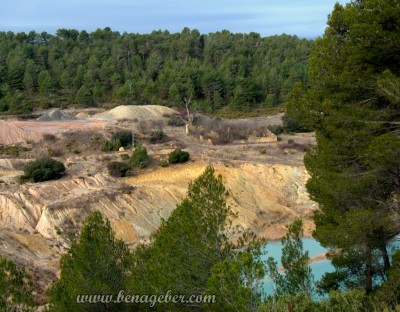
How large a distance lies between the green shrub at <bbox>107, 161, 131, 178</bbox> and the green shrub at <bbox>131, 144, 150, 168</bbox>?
85cm

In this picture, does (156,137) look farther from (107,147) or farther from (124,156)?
(124,156)

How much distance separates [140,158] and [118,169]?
2.17 meters

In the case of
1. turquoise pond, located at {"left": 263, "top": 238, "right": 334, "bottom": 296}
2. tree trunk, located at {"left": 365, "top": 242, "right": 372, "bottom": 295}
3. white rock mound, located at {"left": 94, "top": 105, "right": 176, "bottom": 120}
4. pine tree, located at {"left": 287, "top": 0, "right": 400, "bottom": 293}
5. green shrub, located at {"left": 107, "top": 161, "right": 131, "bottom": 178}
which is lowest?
turquoise pond, located at {"left": 263, "top": 238, "right": 334, "bottom": 296}

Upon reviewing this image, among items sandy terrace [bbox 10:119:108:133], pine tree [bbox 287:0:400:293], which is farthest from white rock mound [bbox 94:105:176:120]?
pine tree [bbox 287:0:400:293]

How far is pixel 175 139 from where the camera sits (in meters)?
54.8

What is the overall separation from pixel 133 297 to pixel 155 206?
24886 mm

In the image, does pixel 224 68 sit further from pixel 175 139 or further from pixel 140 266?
pixel 140 266

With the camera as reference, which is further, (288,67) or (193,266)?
(288,67)

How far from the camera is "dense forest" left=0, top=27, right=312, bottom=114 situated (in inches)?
3179

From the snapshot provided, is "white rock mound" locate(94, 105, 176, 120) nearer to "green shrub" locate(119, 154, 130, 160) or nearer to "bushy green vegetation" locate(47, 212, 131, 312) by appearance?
"green shrub" locate(119, 154, 130, 160)

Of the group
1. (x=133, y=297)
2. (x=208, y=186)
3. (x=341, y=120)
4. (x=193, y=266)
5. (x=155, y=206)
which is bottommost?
(x=155, y=206)

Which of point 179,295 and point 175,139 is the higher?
point 179,295

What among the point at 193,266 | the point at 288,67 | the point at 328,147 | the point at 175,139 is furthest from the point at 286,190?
the point at 288,67

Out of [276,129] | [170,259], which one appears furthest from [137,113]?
[170,259]
